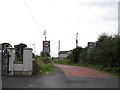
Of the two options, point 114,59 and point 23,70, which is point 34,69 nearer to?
point 23,70

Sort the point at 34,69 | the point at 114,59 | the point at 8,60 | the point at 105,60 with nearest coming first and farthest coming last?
the point at 8,60 < the point at 34,69 < the point at 114,59 < the point at 105,60

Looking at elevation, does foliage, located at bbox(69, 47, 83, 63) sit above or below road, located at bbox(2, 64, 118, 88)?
above

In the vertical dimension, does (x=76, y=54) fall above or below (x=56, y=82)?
above

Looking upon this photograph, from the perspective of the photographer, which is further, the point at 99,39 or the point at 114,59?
the point at 99,39

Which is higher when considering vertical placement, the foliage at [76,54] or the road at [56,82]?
the foliage at [76,54]

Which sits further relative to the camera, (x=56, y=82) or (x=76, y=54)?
(x=76, y=54)

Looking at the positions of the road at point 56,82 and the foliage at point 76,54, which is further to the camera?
the foliage at point 76,54

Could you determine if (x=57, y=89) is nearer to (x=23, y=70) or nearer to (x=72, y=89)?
(x=72, y=89)

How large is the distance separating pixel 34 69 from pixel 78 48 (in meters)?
59.3

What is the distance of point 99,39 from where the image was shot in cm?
5478

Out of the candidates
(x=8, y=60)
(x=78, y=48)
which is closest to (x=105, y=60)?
(x=8, y=60)

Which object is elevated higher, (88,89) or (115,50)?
(115,50)

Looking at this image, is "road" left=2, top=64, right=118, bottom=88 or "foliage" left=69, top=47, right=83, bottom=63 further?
"foliage" left=69, top=47, right=83, bottom=63

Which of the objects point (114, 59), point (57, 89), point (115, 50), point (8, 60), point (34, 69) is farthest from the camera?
point (114, 59)
